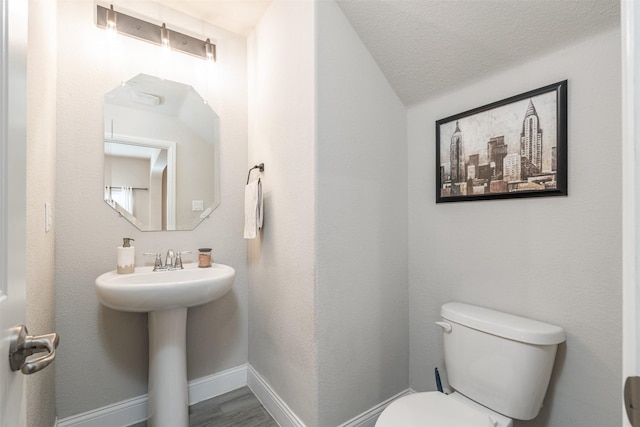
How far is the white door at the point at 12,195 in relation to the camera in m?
0.42

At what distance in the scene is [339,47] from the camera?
1.37m

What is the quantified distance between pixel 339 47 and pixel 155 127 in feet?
3.77

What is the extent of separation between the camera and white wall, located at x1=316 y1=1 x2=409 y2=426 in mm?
1304

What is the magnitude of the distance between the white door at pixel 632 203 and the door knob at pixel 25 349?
810mm

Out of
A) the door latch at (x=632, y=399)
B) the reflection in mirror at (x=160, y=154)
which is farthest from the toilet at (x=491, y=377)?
the reflection in mirror at (x=160, y=154)

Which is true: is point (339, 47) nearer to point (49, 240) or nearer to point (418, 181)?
point (418, 181)

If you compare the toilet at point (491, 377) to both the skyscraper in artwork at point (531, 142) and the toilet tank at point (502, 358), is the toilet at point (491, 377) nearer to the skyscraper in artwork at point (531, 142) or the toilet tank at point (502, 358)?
the toilet tank at point (502, 358)

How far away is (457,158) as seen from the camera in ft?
4.76

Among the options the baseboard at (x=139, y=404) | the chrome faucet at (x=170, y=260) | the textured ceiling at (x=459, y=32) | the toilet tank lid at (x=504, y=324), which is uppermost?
the textured ceiling at (x=459, y=32)

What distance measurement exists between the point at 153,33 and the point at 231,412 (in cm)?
222

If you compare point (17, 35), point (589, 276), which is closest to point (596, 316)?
point (589, 276)

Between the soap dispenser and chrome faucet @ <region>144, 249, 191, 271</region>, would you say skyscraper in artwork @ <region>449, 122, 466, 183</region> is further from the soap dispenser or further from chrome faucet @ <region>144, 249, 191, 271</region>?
the soap dispenser

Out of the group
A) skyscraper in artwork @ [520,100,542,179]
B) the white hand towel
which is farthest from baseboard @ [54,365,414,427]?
skyscraper in artwork @ [520,100,542,179]

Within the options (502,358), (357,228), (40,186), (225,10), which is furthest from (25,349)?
(225,10)
